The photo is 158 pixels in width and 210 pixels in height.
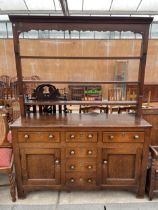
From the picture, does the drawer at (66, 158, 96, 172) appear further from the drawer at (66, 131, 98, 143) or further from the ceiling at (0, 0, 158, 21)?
the ceiling at (0, 0, 158, 21)

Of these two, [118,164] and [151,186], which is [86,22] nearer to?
[118,164]

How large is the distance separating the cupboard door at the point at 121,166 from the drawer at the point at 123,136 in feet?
0.35

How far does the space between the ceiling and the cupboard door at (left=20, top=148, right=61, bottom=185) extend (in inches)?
205

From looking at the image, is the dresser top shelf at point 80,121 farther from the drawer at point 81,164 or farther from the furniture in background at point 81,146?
the drawer at point 81,164

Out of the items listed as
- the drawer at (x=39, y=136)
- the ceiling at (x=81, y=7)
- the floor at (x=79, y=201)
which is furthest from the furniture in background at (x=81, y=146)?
the ceiling at (x=81, y=7)

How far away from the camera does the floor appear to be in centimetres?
199

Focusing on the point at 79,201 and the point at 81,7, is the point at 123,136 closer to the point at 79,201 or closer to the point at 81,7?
the point at 79,201

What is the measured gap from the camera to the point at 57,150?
195 centimetres

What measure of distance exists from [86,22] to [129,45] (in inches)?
232

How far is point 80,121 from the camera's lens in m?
2.02

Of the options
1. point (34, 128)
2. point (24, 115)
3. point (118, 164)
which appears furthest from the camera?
point (24, 115)

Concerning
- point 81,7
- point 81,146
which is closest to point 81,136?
point 81,146

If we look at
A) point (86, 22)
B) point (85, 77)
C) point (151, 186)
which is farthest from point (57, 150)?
point (85, 77)

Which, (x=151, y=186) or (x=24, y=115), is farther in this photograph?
(x=24, y=115)
